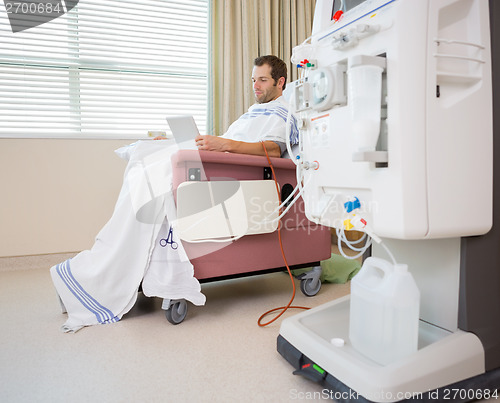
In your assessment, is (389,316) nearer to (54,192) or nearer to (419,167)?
(419,167)

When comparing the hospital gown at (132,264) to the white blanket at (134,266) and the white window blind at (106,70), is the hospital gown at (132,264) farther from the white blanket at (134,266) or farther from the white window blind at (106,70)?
the white window blind at (106,70)

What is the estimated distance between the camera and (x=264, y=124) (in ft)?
5.82

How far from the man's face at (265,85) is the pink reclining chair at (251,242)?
1.87 ft

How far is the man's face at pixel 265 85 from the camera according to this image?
6.51 ft

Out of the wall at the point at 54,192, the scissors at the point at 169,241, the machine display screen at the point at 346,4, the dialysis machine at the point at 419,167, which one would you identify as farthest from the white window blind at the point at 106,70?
the dialysis machine at the point at 419,167

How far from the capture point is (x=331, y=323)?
3.74ft

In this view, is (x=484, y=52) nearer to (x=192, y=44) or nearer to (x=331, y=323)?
(x=331, y=323)

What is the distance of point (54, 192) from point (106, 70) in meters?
0.90

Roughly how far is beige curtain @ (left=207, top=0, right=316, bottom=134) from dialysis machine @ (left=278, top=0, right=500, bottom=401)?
5.40 ft

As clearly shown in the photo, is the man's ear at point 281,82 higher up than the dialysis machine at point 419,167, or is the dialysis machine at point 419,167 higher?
the man's ear at point 281,82

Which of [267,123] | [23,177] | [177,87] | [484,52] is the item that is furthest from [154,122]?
[484,52]

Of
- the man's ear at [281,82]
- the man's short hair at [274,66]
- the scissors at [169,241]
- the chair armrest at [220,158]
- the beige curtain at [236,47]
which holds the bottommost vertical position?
the scissors at [169,241]

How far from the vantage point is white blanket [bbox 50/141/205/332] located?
4.61 feet

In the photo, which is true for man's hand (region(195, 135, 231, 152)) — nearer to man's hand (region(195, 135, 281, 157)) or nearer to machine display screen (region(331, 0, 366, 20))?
man's hand (region(195, 135, 281, 157))
